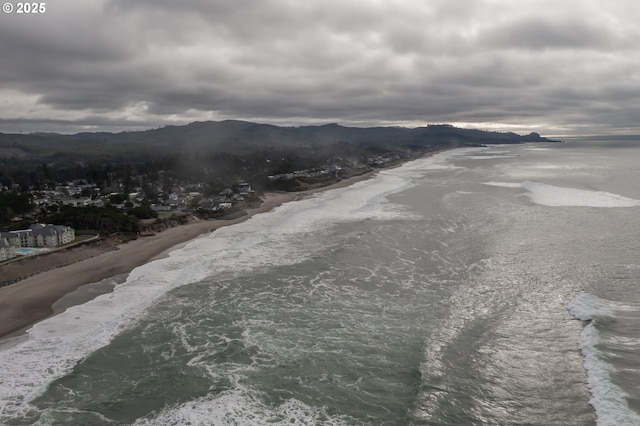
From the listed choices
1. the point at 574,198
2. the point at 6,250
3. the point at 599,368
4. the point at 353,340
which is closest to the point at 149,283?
the point at 6,250

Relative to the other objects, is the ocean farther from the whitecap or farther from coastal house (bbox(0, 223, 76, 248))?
the whitecap

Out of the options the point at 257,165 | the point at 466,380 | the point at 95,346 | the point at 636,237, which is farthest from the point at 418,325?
the point at 257,165

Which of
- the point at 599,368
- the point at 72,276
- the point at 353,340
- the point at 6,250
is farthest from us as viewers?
the point at 6,250

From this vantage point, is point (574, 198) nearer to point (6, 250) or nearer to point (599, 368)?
point (599, 368)

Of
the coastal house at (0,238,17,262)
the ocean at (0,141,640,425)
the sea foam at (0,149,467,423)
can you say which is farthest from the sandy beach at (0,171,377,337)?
the coastal house at (0,238,17,262)

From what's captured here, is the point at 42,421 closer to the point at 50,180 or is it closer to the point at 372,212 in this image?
the point at 372,212

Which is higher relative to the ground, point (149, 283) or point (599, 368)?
point (149, 283)
